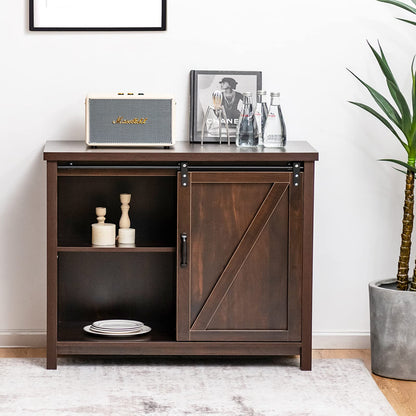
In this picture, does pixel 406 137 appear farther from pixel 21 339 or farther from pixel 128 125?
pixel 21 339

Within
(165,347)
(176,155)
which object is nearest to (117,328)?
(165,347)

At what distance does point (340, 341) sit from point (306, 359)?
431mm

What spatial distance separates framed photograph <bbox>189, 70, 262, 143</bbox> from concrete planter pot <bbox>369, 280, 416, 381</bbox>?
0.89m

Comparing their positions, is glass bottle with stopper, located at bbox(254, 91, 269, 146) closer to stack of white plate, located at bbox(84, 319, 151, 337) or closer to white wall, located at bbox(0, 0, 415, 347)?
white wall, located at bbox(0, 0, 415, 347)

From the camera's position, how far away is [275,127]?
10.9 feet

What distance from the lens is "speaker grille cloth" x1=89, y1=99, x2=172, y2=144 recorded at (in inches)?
127

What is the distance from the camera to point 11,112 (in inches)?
137

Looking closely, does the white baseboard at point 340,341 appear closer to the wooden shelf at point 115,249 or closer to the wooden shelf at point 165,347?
the wooden shelf at point 165,347

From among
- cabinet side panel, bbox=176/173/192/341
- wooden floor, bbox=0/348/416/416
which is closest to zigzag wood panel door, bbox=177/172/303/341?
cabinet side panel, bbox=176/173/192/341

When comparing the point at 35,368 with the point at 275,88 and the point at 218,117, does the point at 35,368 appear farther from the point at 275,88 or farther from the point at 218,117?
the point at 275,88

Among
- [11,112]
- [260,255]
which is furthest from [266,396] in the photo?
[11,112]

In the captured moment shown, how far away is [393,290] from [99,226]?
1.13m

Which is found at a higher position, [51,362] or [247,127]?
[247,127]

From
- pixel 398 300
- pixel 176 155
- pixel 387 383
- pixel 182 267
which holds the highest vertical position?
pixel 176 155
